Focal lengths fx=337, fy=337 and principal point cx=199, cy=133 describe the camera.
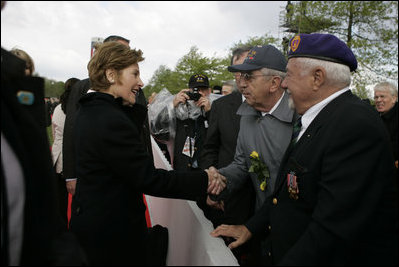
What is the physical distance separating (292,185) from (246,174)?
3.70 ft

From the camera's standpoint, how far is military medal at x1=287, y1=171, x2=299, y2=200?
1767mm

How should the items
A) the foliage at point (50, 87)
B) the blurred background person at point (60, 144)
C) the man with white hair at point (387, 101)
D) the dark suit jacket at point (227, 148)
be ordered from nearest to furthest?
1. the foliage at point (50, 87)
2. the dark suit jacket at point (227, 148)
3. the blurred background person at point (60, 144)
4. the man with white hair at point (387, 101)

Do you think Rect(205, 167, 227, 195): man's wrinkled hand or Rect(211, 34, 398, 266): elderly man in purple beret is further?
Rect(205, 167, 227, 195): man's wrinkled hand

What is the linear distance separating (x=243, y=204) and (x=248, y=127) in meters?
0.74

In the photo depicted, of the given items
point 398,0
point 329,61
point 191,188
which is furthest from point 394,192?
point 398,0

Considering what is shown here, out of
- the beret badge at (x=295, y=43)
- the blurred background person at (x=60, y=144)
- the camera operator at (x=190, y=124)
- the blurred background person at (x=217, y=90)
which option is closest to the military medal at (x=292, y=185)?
the beret badge at (x=295, y=43)

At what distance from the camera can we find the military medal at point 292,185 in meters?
1.77

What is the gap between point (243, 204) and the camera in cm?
308

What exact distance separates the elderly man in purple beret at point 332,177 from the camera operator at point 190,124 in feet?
8.47

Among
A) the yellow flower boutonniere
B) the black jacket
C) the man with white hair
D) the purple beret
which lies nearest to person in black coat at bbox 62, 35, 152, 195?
the yellow flower boutonniere

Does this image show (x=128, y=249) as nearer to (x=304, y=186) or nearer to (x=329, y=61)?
(x=304, y=186)

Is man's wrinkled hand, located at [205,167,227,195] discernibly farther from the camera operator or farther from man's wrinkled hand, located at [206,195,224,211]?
the camera operator

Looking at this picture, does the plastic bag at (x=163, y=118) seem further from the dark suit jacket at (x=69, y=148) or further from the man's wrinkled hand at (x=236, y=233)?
the man's wrinkled hand at (x=236, y=233)

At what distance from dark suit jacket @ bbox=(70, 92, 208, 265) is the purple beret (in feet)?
3.66
